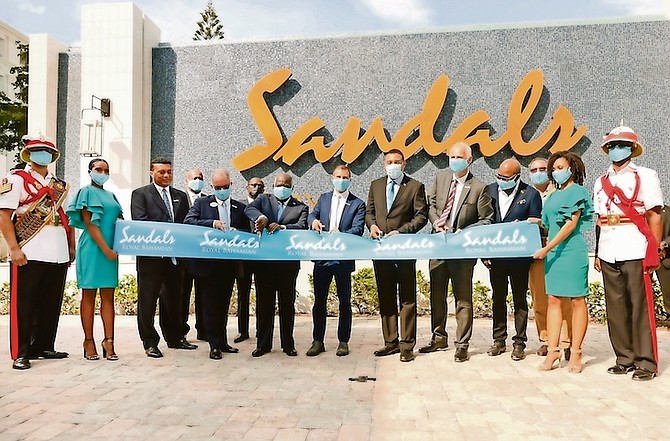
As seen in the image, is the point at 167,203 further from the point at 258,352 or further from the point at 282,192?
the point at 258,352

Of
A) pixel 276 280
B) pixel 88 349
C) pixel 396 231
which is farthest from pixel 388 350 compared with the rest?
pixel 88 349

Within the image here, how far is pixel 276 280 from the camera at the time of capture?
541 centimetres

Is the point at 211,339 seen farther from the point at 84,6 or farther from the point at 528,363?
the point at 84,6

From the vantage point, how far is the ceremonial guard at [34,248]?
4891mm

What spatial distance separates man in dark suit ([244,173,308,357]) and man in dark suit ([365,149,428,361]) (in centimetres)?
79

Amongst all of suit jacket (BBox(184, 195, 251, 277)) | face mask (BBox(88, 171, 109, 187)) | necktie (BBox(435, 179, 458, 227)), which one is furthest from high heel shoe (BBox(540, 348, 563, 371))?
face mask (BBox(88, 171, 109, 187))

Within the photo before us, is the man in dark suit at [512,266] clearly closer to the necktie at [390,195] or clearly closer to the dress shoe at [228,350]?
the necktie at [390,195]

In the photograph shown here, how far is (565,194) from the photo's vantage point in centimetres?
480

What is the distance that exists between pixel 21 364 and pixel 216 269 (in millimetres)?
1852

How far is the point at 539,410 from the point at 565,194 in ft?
6.68

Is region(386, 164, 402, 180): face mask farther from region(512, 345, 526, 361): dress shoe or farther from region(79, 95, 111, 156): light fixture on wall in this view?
region(79, 95, 111, 156): light fixture on wall

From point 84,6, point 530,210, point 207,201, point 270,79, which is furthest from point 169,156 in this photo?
point 530,210

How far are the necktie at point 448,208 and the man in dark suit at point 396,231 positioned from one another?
0.15 metres

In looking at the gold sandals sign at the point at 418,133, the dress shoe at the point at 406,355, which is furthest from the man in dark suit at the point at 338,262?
the gold sandals sign at the point at 418,133
